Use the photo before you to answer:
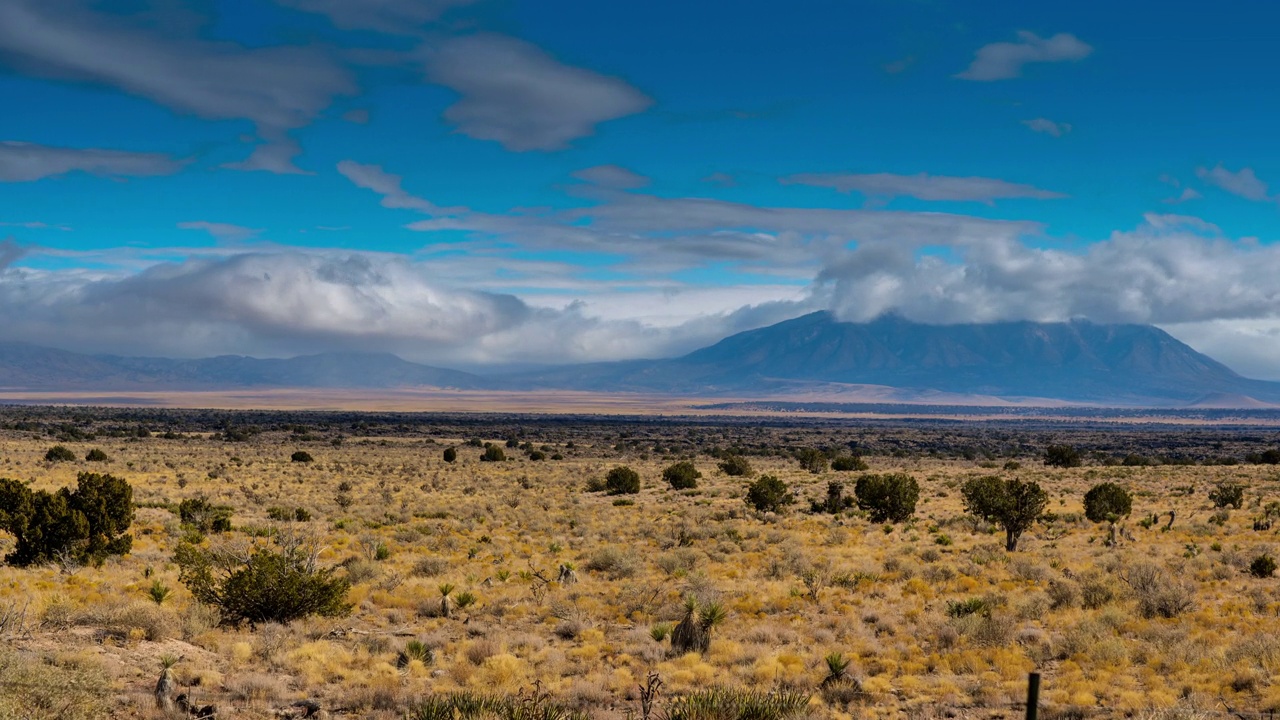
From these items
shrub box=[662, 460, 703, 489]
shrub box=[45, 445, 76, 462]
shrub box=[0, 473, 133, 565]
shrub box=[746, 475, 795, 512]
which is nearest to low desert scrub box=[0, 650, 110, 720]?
shrub box=[0, 473, 133, 565]

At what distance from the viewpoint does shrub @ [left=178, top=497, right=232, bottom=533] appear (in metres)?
27.3

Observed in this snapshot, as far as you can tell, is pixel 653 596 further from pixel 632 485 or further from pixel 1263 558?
pixel 632 485

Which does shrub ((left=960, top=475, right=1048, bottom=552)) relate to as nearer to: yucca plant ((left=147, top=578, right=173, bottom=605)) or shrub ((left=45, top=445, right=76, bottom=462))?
yucca plant ((left=147, top=578, right=173, bottom=605))

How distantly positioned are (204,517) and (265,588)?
1532cm

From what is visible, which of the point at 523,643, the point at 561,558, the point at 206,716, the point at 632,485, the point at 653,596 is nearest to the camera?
the point at 206,716

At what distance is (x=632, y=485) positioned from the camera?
4550cm

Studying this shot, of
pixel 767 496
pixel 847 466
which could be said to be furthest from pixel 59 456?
pixel 847 466

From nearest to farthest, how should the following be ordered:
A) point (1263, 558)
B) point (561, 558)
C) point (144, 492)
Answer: point (1263, 558) → point (561, 558) → point (144, 492)

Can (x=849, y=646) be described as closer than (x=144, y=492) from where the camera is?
Yes

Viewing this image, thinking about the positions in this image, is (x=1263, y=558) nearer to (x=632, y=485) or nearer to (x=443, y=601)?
(x=443, y=601)

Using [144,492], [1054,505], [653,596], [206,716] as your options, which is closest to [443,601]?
[653,596]

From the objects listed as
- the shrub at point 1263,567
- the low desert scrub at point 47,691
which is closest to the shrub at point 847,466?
the shrub at point 1263,567

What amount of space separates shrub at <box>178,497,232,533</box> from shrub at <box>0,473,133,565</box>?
4.74 meters

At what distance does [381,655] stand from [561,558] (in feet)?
36.6
